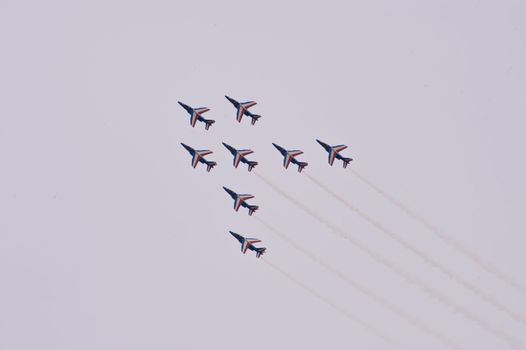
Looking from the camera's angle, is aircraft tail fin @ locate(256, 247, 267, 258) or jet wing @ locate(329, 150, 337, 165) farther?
aircraft tail fin @ locate(256, 247, 267, 258)

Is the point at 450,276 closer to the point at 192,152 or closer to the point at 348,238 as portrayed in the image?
the point at 348,238

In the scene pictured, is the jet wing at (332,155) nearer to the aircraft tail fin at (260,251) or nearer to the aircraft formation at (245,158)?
the aircraft formation at (245,158)

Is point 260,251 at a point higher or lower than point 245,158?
lower

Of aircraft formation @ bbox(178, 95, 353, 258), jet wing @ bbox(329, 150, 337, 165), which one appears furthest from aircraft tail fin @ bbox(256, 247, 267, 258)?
jet wing @ bbox(329, 150, 337, 165)

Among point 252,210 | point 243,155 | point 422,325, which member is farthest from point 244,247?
point 422,325

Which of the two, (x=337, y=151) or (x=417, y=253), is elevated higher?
(x=337, y=151)

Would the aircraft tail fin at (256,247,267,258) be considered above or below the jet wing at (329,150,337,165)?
below

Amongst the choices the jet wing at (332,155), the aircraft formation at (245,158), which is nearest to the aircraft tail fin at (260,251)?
the aircraft formation at (245,158)

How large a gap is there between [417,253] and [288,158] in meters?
21.8

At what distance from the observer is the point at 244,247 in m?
106

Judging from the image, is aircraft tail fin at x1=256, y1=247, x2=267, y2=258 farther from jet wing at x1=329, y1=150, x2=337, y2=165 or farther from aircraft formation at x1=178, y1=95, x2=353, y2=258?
jet wing at x1=329, y1=150, x2=337, y2=165

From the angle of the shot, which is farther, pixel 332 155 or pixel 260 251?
pixel 260 251

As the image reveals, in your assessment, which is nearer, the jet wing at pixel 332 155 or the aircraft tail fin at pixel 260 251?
the jet wing at pixel 332 155

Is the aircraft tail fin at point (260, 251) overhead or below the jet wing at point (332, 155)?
below
